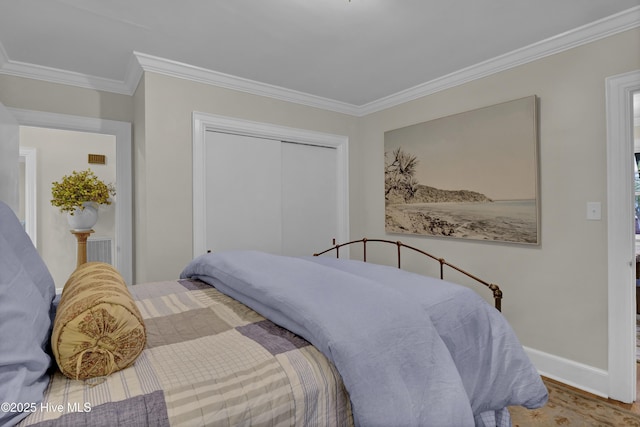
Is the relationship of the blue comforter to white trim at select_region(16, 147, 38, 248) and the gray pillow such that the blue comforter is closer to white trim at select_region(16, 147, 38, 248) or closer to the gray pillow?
the gray pillow

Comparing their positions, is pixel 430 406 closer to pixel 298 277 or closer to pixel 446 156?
pixel 298 277

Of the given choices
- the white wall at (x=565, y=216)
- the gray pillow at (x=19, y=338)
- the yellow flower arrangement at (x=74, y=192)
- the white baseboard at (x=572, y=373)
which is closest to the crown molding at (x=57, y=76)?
the yellow flower arrangement at (x=74, y=192)

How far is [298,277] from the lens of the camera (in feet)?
4.67

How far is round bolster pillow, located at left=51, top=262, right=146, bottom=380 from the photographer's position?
881mm

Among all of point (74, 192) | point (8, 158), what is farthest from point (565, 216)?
point (74, 192)

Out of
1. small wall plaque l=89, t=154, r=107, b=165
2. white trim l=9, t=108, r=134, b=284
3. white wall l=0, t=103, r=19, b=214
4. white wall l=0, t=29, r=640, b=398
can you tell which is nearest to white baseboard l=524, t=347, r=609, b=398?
white wall l=0, t=29, r=640, b=398

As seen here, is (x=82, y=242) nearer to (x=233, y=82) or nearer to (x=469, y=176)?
(x=233, y=82)

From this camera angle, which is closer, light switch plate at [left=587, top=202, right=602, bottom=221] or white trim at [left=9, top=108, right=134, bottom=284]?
light switch plate at [left=587, top=202, right=602, bottom=221]

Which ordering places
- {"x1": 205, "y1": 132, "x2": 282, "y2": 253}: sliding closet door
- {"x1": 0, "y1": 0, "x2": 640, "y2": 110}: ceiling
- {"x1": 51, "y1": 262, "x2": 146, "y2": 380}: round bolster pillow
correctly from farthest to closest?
{"x1": 205, "y1": 132, "x2": 282, "y2": 253}: sliding closet door
{"x1": 0, "y1": 0, "x2": 640, "y2": 110}: ceiling
{"x1": 51, "y1": 262, "x2": 146, "y2": 380}: round bolster pillow

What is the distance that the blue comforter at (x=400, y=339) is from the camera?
0.98 metres

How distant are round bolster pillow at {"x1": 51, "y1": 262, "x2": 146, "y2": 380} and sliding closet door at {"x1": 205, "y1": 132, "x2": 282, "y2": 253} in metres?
2.07

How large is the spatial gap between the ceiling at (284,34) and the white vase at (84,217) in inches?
Answer: 63.4

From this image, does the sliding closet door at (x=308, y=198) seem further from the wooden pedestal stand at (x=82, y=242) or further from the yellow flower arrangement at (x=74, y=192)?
the wooden pedestal stand at (x=82, y=242)

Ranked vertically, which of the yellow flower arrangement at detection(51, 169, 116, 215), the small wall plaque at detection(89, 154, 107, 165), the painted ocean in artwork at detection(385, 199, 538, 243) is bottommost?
the painted ocean in artwork at detection(385, 199, 538, 243)
